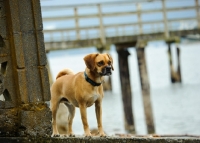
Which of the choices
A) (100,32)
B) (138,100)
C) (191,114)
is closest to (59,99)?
(100,32)

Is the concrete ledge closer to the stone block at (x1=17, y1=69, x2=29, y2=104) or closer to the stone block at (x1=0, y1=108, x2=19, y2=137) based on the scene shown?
the stone block at (x1=0, y1=108, x2=19, y2=137)

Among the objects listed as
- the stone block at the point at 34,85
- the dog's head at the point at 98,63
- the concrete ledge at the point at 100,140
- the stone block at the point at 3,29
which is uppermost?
the stone block at the point at 3,29

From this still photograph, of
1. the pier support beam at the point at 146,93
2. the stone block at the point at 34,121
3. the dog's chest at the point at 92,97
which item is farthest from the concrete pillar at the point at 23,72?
the pier support beam at the point at 146,93

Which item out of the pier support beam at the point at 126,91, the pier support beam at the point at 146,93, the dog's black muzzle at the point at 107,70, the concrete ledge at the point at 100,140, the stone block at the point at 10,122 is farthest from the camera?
the pier support beam at the point at 126,91

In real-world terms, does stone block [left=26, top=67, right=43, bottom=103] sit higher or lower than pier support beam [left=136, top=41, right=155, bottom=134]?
higher

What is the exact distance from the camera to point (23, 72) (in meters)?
6.66

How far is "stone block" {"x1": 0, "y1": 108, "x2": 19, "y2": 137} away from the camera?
6.73 meters

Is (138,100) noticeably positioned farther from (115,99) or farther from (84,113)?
(84,113)

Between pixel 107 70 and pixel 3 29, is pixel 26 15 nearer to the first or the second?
pixel 3 29

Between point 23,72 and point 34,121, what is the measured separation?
0.53 meters

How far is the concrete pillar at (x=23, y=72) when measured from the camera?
663 centimetres

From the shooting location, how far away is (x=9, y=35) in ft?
22.0

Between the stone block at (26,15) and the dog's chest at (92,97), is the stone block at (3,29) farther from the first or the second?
the dog's chest at (92,97)

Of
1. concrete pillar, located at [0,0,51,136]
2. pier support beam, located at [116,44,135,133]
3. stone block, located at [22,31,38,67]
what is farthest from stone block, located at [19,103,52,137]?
pier support beam, located at [116,44,135,133]
